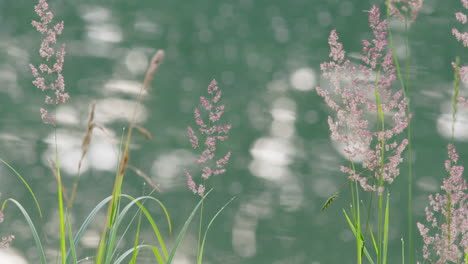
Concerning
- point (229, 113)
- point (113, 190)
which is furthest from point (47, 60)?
point (229, 113)

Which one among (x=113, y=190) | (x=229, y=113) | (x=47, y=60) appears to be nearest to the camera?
(x=113, y=190)

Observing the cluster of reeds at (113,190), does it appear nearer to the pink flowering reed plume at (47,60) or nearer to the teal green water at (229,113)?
the pink flowering reed plume at (47,60)

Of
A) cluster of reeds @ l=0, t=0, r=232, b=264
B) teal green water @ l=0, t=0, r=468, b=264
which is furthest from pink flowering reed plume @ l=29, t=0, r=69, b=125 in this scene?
teal green water @ l=0, t=0, r=468, b=264

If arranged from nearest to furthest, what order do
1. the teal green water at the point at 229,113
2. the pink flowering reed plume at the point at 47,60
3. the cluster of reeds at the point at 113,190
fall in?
the cluster of reeds at the point at 113,190 → the pink flowering reed plume at the point at 47,60 → the teal green water at the point at 229,113

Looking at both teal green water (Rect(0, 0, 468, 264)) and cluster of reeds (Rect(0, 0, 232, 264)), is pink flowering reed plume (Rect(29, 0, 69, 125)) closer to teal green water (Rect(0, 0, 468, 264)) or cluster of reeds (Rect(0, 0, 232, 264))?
cluster of reeds (Rect(0, 0, 232, 264))

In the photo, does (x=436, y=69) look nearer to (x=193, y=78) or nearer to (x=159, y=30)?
(x=193, y=78)

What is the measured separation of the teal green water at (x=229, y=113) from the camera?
161cm

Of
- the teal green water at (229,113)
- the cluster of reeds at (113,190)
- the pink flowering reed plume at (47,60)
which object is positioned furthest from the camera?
the teal green water at (229,113)

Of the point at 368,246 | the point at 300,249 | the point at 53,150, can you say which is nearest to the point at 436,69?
the point at 368,246

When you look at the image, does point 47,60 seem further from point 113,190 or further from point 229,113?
point 229,113

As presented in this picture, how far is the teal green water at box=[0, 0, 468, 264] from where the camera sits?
1.61 meters

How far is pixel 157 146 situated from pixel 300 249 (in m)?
0.50

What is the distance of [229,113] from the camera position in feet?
5.49

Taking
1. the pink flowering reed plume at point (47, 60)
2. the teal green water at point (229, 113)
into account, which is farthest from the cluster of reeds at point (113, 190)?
the teal green water at point (229, 113)
